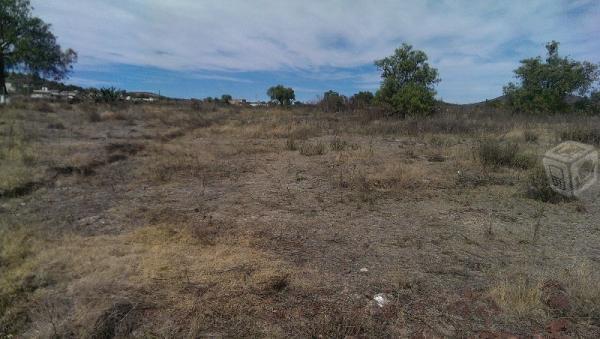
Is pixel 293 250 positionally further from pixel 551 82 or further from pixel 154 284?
pixel 551 82

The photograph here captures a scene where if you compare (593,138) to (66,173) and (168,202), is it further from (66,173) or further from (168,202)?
(66,173)

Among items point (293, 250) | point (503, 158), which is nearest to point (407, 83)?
point (503, 158)

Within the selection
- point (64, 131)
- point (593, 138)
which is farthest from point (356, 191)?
point (64, 131)

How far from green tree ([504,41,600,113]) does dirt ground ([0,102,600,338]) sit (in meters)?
12.6

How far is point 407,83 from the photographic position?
15844 millimetres

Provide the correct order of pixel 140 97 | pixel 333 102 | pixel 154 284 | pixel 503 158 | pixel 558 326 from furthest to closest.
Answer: pixel 140 97 → pixel 333 102 → pixel 503 158 → pixel 154 284 → pixel 558 326

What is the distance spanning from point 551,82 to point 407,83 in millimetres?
7401

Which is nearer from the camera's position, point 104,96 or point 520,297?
point 520,297

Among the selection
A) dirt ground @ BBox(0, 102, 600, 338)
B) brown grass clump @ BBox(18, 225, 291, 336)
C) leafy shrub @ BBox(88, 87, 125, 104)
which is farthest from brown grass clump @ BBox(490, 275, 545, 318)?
leafy shrub @ BBox(88, 87, 125, 104)

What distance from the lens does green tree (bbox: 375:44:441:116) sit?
15.1 metres

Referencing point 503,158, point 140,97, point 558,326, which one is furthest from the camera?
point 140,97

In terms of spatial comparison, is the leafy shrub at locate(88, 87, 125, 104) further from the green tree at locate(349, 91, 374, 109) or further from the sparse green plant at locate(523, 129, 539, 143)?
the sparse green plant at locate(523, 129, 539, 143)

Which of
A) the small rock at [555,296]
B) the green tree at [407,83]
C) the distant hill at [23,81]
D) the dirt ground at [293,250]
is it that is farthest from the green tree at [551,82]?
the distant hill at [23,81]

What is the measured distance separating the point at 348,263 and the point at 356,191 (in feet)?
7.45
